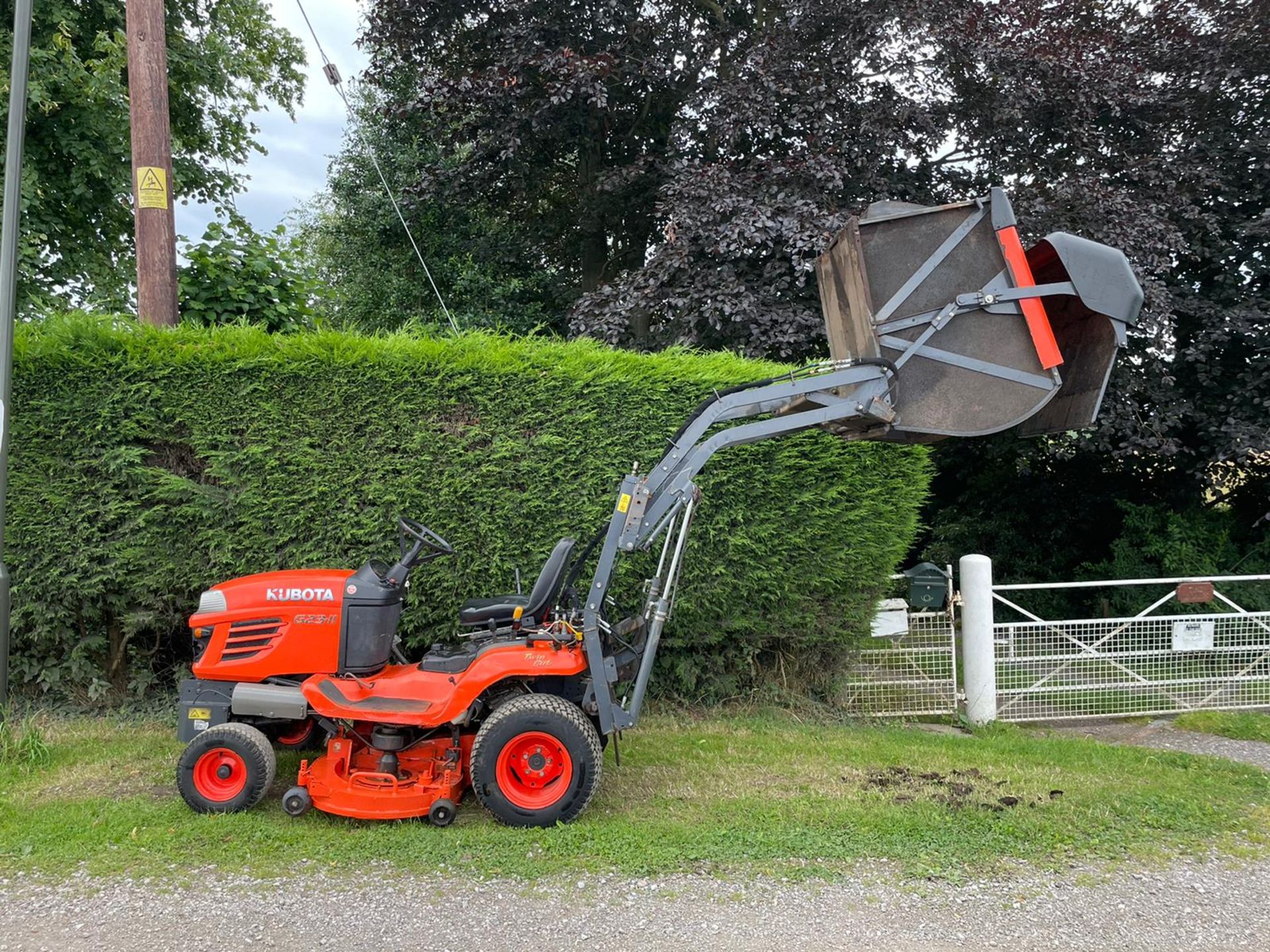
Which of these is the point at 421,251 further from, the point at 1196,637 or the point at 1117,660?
the point at 1196,637

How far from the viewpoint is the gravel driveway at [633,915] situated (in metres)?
3.23

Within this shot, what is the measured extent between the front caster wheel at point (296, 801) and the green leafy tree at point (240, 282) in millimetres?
4140

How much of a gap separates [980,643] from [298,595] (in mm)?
4666

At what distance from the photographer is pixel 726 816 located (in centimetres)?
436

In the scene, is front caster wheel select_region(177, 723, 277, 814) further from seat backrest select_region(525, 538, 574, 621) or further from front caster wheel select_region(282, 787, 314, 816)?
seat backrest select_region(525, 538, 574, 621)

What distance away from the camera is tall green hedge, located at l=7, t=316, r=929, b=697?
5637 mm

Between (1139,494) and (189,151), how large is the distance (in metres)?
13.8

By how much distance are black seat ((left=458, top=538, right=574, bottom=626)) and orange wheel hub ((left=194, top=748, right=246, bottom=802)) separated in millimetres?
1251

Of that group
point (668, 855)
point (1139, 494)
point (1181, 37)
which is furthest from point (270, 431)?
point (1139, 494)

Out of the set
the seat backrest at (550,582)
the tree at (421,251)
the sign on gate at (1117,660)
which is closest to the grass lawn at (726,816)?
the sign on gate at (1117,660)

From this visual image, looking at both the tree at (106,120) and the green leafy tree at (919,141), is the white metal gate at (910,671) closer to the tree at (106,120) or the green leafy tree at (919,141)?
the green leafy tree at (919,141)

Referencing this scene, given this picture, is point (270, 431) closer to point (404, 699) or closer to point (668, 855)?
point (404, 699)

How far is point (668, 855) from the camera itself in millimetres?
3887

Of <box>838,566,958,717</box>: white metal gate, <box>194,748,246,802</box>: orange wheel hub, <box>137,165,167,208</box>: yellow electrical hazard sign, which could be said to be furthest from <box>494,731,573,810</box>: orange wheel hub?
<box>137,165,167,208</box>: yellow electrical hazard sign
